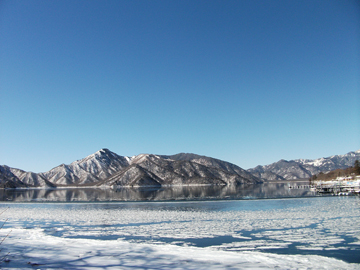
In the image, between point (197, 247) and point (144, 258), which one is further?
point (197, 247)

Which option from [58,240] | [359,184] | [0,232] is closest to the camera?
[58,240]

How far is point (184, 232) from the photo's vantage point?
26031 mm

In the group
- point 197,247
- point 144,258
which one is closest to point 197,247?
point 197,247

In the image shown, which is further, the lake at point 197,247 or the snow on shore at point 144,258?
the lake at point 197,247

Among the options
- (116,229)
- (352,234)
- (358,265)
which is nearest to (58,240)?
(116,229)

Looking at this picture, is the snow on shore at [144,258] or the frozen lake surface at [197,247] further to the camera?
the frozen lake surface at [197,247]

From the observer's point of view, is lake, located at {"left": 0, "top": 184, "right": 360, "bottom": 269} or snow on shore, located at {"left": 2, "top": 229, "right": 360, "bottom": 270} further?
lake, located at {"left": 0, "top": 184, "right": 360, "bottom": 269}

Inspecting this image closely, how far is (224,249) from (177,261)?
504 cm

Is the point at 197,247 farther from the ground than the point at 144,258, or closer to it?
closer to it

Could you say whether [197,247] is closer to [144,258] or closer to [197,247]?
[197,247]

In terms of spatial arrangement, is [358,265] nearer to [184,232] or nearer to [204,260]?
[204,260]

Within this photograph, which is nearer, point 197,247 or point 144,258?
point 144,258

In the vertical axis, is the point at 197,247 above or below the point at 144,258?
below

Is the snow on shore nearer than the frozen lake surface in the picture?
Yes
